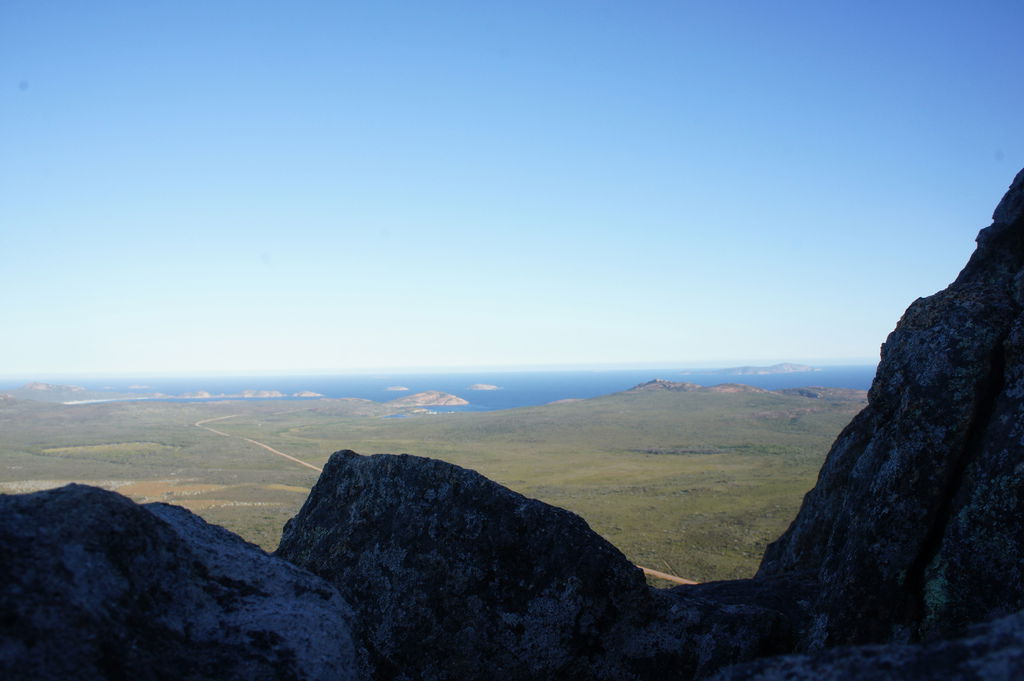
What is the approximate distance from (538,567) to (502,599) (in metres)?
0.57

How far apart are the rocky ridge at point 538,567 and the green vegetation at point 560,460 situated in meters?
32.2

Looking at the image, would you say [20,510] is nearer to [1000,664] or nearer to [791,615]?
[1000,664]

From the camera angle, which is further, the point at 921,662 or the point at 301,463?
the point at 301,463

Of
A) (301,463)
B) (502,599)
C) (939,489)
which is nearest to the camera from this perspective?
(502,599)

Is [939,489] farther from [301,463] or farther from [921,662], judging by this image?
[301,463]

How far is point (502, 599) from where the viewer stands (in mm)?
7797

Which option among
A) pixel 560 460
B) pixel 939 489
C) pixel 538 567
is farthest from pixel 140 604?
pixel 560 460

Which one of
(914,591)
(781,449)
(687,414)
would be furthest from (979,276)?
(687,414)

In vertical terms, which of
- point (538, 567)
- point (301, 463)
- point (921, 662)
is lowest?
point (301, 463)

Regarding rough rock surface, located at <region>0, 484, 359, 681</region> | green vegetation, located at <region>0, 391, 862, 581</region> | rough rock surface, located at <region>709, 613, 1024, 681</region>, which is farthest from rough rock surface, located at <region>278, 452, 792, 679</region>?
green vegetation, located at <region>0, 391, 862, 581</region>

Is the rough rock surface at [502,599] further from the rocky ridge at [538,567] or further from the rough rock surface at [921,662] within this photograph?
the rough rock surface at [921,662]

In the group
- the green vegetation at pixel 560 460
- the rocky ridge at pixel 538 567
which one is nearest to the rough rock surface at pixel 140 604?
the rocky ridge at pixel 538 567

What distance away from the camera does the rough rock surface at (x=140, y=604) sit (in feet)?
13.6

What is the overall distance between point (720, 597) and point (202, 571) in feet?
26.4
